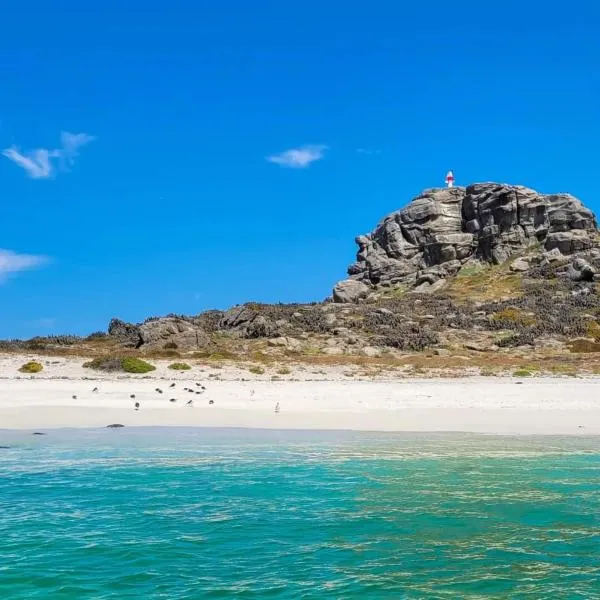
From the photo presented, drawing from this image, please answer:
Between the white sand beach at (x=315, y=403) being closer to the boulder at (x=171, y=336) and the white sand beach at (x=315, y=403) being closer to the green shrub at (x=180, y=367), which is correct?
the green shrub at (x=180, y=367)

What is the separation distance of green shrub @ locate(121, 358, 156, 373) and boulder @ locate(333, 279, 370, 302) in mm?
51417

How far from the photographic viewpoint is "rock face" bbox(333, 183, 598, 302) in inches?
3280

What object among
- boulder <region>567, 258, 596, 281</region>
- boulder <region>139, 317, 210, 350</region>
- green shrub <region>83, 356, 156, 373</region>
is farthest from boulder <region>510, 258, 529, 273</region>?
green shrub <region>83, 356, 156, 373</region>

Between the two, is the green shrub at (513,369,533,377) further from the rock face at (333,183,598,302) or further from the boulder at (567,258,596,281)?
the rock face at (333,183,598,302)

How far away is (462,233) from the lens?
301 ft

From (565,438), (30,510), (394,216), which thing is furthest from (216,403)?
(394,216)

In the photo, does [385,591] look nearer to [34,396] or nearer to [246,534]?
[246,534]

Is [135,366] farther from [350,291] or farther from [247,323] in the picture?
[350,291]

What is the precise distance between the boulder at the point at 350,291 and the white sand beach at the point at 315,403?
53190 mm

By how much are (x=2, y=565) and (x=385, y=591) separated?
404 cm

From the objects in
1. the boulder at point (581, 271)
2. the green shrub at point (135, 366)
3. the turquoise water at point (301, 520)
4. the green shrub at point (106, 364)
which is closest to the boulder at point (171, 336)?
the green shrub at point (106, 364)

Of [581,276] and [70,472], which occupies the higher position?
[581,276]

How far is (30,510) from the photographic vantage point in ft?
31.3

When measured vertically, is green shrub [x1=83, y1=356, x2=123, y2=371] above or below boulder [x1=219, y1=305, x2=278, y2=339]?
below
